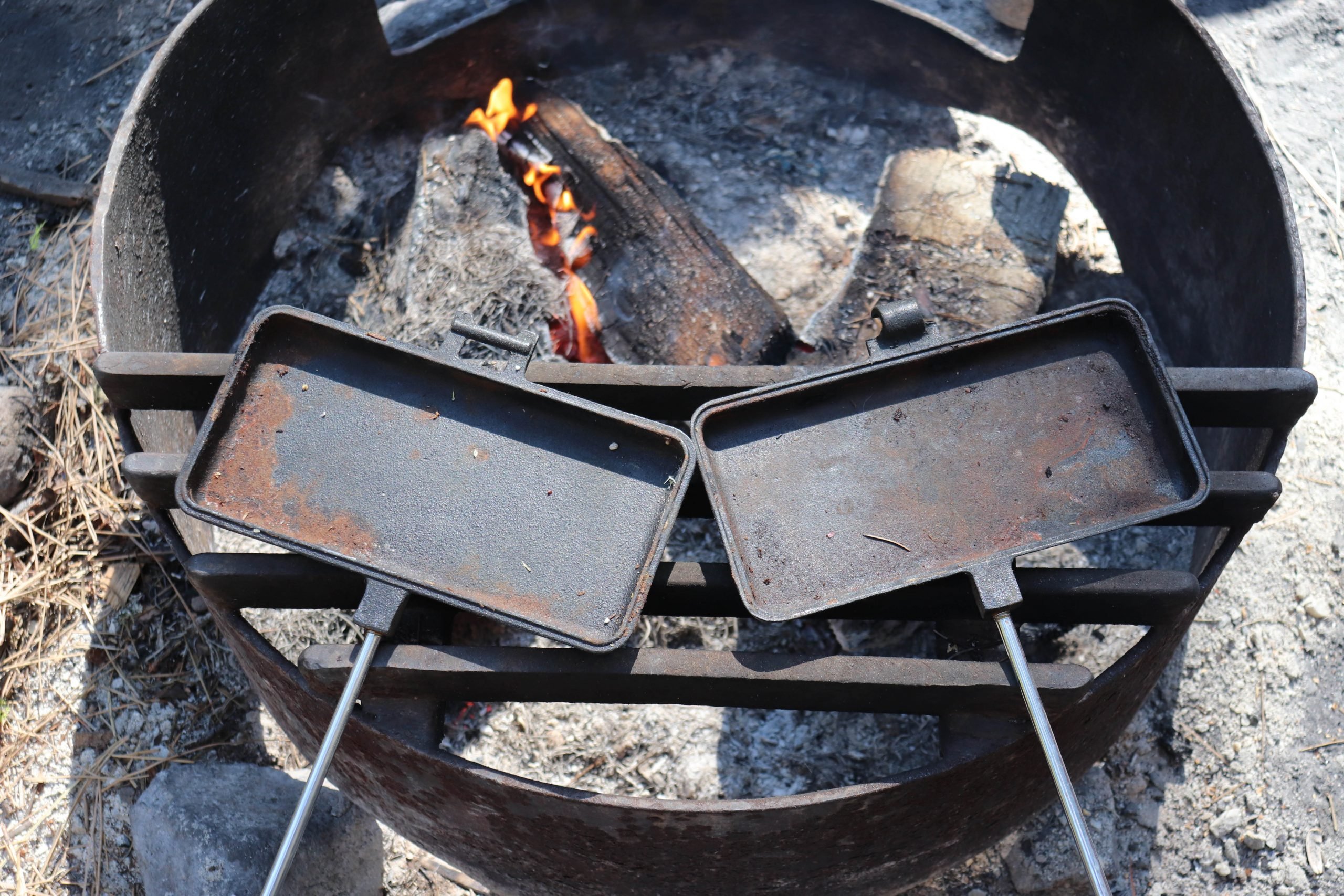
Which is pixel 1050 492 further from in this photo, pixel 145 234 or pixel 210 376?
pixel 145 234

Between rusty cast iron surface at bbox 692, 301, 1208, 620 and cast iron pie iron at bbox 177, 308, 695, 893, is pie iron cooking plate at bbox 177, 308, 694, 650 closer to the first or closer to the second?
cast iron pie iron at bbox 177, 308, 695, 893

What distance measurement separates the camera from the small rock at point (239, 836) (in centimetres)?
188

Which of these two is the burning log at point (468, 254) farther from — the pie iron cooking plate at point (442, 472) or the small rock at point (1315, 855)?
the small rock at point (1315, 855)

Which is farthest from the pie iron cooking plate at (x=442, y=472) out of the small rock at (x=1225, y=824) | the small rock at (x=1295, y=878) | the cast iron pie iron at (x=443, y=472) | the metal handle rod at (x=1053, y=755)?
the small rock at (x=1295, y=878)

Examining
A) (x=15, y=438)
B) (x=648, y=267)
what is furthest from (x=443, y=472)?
(x=15, y=438)

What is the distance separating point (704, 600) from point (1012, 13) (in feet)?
8.96

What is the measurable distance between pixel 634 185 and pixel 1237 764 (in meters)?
2.07

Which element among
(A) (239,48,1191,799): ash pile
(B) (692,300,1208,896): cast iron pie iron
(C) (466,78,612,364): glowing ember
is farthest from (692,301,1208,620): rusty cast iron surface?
(C) (466,78,612,364): glowing ember

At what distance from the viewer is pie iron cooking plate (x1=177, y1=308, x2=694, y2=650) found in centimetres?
166

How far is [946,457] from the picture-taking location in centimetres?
174

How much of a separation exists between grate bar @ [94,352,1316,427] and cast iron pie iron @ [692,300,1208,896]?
0.16 ft

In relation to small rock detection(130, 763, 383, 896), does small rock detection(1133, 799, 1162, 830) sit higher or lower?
lower

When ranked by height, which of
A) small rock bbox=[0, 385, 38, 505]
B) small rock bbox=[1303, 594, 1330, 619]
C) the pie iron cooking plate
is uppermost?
the pie iron cooking plate

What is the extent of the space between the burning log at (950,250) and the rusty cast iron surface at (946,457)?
63 centimetres
